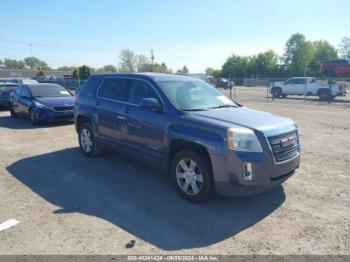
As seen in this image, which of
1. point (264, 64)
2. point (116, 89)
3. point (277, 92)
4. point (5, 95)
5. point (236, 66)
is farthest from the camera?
point (236, 66)

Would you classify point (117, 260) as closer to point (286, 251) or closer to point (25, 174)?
point (286, 251)

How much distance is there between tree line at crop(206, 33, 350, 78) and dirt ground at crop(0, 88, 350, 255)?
7438 cm

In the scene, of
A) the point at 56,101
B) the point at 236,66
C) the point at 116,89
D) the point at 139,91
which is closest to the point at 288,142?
the point at 139,91

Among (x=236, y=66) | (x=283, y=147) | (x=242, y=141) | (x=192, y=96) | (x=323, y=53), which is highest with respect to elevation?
(x=323, y=53)

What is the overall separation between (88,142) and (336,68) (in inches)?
1163

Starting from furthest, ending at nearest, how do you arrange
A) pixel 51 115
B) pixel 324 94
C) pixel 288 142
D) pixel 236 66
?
1. pixel 236 66
2. pixel 324 94
3. pixel 51 115
4. pixel 288 142

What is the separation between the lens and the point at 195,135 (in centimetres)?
427

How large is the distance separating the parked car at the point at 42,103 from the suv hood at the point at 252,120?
761 cm

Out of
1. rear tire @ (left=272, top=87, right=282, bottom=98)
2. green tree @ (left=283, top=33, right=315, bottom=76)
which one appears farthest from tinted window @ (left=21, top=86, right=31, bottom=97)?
green tree @ (left=283, top=33, right=315, bottom=76)

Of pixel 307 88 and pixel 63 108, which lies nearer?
pixel 63 108

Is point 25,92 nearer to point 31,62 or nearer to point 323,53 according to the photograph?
point 323,53

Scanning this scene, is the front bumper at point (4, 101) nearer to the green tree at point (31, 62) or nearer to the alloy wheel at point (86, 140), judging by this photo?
the alloy wheel at point (86, 140)

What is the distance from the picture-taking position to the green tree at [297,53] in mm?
87188

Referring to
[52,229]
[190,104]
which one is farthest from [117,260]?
[190,104]
